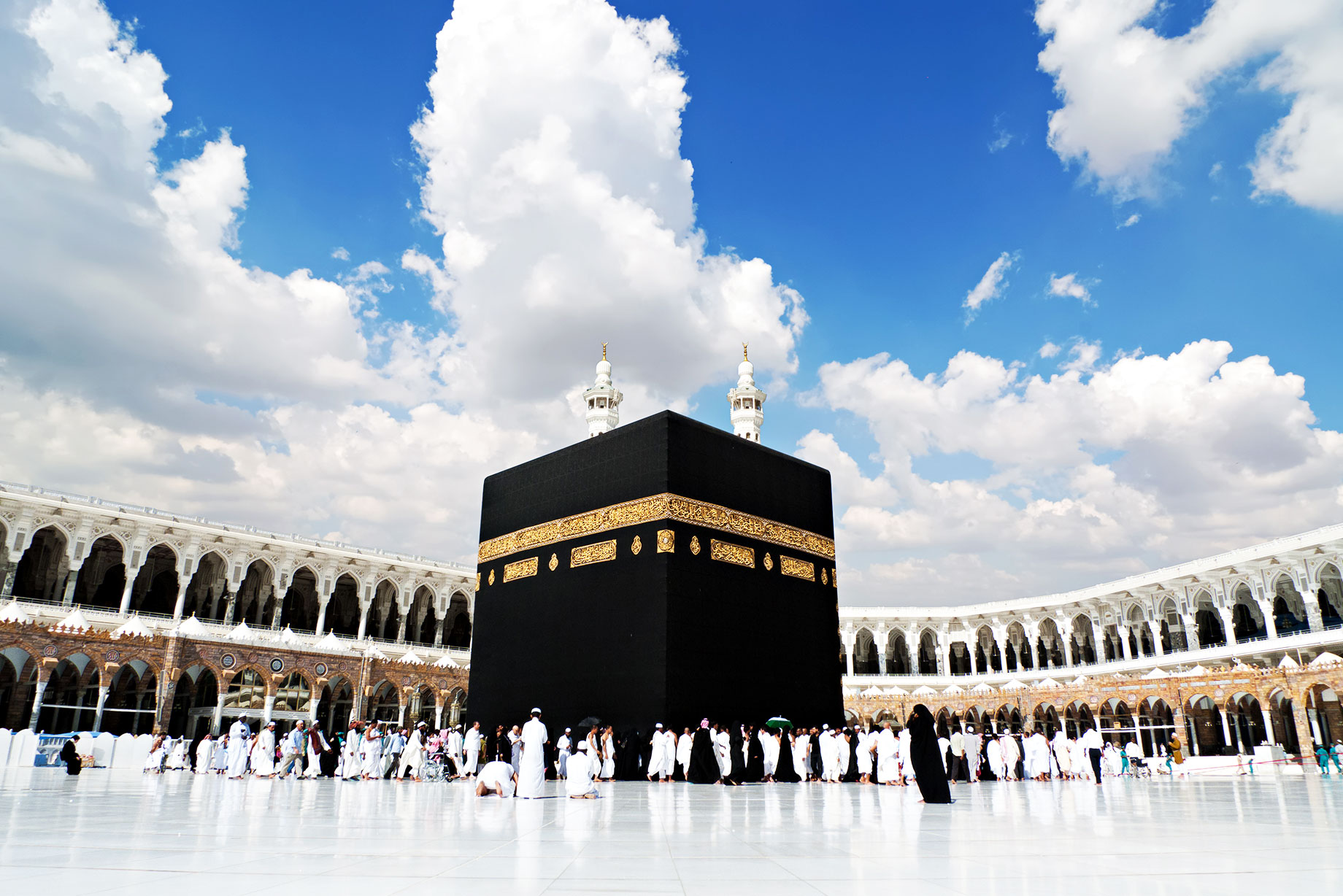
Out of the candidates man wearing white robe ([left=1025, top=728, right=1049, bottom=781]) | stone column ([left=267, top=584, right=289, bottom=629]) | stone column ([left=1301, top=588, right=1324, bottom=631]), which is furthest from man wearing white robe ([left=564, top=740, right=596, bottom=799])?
stone column ([left=1301, top=588, right=1324, bottom=631])

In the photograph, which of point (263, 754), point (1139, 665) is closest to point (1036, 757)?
point (263, 754)

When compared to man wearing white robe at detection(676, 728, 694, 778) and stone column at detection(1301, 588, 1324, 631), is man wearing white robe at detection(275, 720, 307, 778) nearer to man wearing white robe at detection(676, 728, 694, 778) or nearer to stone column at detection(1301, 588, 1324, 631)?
man wearing white robe at detection(676, 728, 694, 778)

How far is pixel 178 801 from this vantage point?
5.85m

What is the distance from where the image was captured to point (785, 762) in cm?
1044

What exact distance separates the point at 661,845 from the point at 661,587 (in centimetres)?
632

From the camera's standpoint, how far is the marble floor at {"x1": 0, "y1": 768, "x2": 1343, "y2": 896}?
2.41 m

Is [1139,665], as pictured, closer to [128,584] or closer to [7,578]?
[128,584]

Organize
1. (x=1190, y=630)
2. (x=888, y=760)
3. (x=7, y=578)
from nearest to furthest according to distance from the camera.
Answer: (x=888, y=760) < (x=7, y=578) < (x=1190, y=630)

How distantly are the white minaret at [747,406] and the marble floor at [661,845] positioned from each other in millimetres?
18971

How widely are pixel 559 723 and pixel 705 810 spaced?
535 centimetres

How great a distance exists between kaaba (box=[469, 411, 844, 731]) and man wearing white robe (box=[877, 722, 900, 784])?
1187mm

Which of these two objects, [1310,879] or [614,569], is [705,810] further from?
[614,569]

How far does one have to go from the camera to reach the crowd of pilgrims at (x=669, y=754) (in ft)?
30.4

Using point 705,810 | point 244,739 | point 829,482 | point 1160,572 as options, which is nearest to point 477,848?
point 705,810
